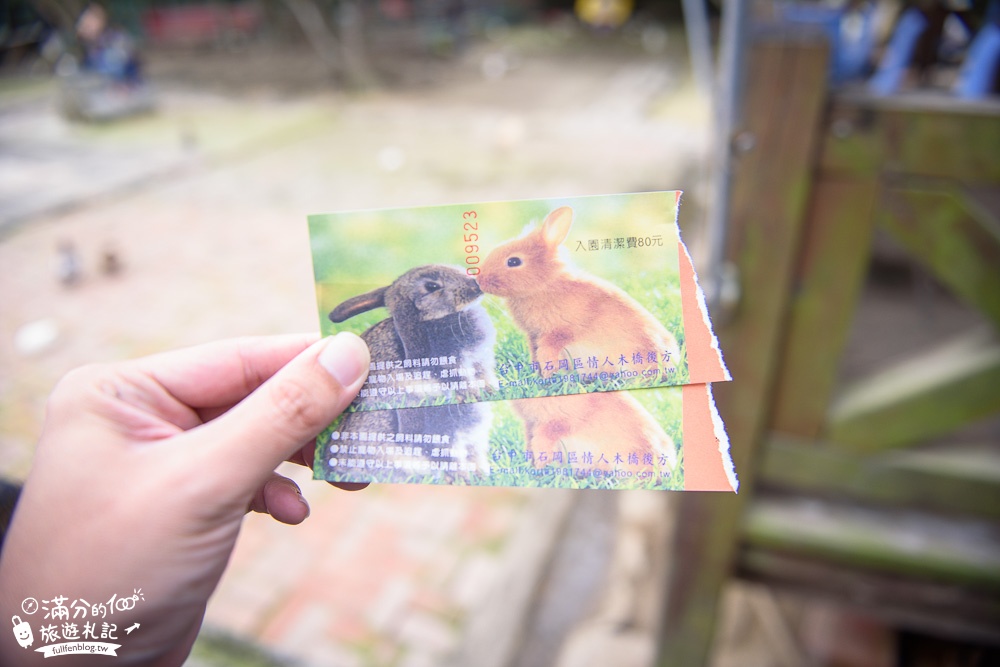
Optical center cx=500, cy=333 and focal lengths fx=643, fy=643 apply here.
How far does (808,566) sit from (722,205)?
1.35 m

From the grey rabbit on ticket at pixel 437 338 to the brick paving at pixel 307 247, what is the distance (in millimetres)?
1569

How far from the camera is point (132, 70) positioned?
1014 cm

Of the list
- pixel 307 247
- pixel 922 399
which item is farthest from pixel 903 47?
pixel 307 247

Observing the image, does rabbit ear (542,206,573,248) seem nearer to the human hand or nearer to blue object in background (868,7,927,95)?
the human hand

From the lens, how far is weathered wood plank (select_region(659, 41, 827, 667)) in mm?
1527

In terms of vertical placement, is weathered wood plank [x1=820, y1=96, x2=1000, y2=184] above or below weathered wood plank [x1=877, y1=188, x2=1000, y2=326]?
above

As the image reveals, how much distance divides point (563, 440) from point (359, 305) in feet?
0.96

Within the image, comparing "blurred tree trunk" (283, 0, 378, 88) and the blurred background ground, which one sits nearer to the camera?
the blurred background ground

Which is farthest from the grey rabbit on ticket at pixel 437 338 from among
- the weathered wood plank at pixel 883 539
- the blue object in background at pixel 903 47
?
the blue object in background at pixel 903 47

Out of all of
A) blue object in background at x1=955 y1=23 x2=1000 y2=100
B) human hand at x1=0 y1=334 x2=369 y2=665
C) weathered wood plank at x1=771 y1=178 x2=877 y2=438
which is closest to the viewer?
human hand at x1=0 y1=334 x2=369 y2=665

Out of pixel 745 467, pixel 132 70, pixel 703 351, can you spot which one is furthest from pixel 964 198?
pixel 132 70

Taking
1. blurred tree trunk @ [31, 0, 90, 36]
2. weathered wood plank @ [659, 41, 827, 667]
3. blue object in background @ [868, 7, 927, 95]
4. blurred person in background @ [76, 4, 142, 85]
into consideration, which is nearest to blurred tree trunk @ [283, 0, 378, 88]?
blurred person in background @ [76, 4, 142, 85]

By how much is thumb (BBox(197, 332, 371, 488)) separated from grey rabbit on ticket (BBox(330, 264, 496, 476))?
0.05 meters

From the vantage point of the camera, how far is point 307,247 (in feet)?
20.3
